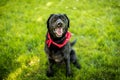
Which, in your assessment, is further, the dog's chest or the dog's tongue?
the dog's chest

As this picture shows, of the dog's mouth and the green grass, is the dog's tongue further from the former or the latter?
the green grass

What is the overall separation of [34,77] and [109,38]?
288 centimetres

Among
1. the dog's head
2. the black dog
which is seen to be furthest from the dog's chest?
the dog's head

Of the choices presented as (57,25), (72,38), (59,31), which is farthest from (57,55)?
(72,38)

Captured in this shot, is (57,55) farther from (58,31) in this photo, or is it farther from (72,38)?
(72,38)

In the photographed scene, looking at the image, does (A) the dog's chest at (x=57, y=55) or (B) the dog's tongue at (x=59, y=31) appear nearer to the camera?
(B) the dog's tongue at (x=59, y=31)

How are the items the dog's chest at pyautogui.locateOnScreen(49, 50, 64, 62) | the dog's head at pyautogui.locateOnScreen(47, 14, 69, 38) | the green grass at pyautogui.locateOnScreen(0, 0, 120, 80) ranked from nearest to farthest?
the dog's head at pyautogui.locateOnScreen(47, 14, 69, 38)
the dog's chest at pyautogui.locateOnScreen(49, 50, 64, 62)
the green grass at pyautogui.locateOnScreen(0, 0, 120, 80)

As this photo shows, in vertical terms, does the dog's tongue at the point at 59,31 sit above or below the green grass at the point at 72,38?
above

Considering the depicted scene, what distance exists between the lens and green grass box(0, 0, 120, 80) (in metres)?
4.89

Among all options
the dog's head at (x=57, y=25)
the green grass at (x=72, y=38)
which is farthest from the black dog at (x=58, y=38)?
the green grass at (x=72, y=38)

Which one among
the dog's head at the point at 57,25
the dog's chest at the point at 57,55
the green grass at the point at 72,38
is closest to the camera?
the dog's head at the point at 57,25

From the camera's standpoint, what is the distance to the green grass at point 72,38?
4.89 metres

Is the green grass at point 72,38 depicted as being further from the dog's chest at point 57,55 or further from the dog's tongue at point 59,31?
the dog's tongue at point 59,31

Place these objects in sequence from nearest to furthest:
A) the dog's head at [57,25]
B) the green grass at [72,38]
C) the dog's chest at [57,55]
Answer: the dog's head at [57,25], the dog's chest at [57,55], the green grass at [72,38]
